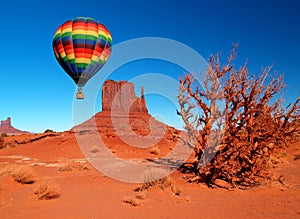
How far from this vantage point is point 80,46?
736 inches

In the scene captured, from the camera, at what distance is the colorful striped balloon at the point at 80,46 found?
18.7m

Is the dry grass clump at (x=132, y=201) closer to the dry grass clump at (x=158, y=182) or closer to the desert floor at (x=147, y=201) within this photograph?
the desert floor at (x=147, y=201)

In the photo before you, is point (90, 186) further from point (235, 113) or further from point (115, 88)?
point (115, 88)

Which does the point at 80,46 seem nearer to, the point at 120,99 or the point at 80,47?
the point at 80,47

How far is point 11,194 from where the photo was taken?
25.0ft


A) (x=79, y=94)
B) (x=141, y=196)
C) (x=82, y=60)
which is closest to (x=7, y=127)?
(x=79, y=94)

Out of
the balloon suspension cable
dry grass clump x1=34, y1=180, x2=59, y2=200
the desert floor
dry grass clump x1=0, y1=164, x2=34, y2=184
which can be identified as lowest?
the desert floor

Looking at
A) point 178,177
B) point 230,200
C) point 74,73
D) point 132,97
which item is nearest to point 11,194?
point 178,177

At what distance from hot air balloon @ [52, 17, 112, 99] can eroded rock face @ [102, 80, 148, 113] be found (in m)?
46.8

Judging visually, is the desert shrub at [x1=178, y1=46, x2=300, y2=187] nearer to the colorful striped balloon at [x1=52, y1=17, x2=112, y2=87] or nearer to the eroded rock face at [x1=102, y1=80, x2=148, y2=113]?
the colorful striped balloon at [x1=52, y1=17, x2=112, y2=87]

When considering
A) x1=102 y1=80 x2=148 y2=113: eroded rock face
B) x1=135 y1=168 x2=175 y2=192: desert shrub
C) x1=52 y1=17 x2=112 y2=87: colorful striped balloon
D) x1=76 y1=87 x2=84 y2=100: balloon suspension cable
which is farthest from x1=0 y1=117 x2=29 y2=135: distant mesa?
x1=135 y1=168 x2=175 y2=192: desert shrub

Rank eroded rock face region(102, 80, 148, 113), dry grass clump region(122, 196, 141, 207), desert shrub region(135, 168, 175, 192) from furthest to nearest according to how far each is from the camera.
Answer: eroded rock face region(102, 80, 148, 113), desert shrub region(135, 168, 175, 192), dry grass clump region(122, 196, 141, 207)

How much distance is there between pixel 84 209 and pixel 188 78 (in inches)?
240

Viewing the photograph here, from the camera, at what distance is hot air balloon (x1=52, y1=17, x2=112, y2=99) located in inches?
735
